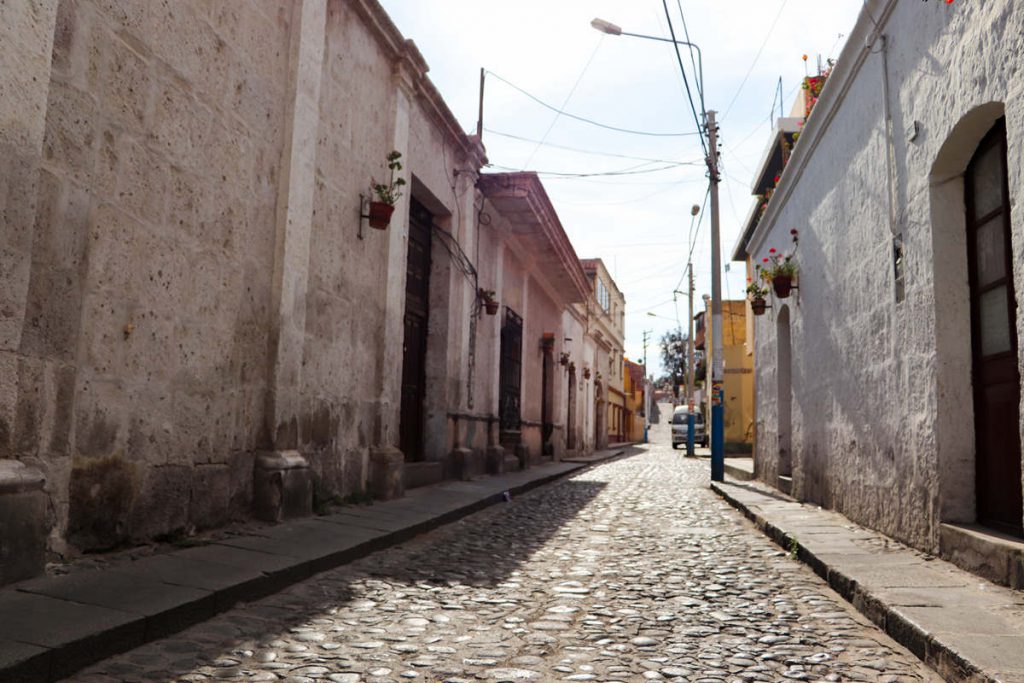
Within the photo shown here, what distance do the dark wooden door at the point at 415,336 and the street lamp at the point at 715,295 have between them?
190 inches

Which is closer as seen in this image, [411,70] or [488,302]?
[411,70]

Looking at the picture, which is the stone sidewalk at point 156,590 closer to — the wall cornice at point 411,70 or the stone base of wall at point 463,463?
the stone base of wall at point 463,463

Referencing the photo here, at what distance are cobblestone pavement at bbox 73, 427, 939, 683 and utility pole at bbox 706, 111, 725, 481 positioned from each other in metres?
7.18

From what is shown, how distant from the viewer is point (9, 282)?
3.82 meters

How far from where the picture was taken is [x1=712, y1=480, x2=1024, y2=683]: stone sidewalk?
10.7 ft

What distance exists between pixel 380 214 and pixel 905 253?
4893 millimetres

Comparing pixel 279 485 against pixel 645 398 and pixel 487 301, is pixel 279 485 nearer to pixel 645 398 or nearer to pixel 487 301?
pixel 487 301

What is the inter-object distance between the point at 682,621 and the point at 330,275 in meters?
4.88

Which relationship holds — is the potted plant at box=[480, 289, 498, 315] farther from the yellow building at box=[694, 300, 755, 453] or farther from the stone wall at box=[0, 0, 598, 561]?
the yellow building at box=[694, 300, 755, 453]

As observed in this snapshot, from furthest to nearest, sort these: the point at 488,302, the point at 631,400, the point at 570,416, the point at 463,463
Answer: the point at 631,400 < the point at 570,416 < the point at 488,302 < the point at 463,463

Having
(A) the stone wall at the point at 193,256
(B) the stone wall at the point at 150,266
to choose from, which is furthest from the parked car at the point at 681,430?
(B) the stone wall at the point at 150,266

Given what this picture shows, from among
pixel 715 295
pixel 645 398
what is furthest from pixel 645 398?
pixel 715 295

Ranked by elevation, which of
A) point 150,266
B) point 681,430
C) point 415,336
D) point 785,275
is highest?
point 785,275

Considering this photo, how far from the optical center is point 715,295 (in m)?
16.8
